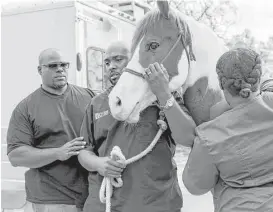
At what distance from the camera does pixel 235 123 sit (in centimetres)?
135

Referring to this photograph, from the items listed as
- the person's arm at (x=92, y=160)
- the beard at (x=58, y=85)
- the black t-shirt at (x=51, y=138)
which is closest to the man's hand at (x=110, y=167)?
the person's arm at (x=92, y=160)

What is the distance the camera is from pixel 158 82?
4.89ft

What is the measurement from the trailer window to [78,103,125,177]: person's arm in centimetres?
144

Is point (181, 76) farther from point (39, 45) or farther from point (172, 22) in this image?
point (39, 45)

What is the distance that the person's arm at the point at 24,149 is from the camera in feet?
7.23

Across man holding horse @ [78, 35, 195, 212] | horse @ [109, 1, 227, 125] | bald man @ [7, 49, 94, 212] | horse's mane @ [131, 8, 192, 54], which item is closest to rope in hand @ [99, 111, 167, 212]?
man holding horse @ [78, 35, 195, 212]

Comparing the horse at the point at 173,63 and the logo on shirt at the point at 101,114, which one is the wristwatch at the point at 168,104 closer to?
the horse at the point at 173,63

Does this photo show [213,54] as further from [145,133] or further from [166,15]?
[145,133]

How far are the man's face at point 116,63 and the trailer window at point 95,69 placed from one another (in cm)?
136

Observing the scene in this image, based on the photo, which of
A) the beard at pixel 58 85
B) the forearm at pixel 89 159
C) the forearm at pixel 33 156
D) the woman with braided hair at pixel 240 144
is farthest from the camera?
the beard at pixel 58 85

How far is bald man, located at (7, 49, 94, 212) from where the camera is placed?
7.52 ft

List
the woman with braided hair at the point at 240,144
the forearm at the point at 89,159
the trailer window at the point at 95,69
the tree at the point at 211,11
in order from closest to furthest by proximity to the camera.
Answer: the woman with braided hair at the point at 240,144, the forearm at the point at 89,159, the trailer window at the point at 95,69, the tree at the point at 211,11

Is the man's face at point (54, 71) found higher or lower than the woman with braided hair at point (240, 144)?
higher

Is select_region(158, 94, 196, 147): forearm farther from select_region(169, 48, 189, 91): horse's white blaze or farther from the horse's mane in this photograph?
the horse's mane
